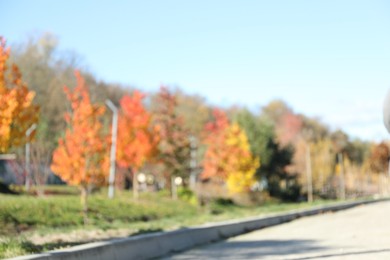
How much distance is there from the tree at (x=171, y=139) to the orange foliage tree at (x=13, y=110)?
27.3 m

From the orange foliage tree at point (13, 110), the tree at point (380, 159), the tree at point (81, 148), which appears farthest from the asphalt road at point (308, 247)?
the tree at point (380, 159)

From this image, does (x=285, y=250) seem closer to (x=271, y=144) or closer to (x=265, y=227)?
(x=265, y=227)

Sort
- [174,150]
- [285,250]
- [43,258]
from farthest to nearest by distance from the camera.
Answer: [174,150] → [285,250] → [43,258]

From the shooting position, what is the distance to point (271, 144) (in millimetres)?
60781

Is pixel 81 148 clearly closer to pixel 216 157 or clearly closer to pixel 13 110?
pixel 13 110

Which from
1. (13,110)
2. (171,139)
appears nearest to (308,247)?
(13,110)

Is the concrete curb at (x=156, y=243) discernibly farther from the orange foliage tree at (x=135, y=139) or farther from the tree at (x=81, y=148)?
the orange foliage tree at (x=135, y=139)

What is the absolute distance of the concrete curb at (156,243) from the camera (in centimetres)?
1075

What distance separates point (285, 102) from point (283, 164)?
75.1m

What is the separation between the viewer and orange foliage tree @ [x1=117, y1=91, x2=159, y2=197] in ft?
134

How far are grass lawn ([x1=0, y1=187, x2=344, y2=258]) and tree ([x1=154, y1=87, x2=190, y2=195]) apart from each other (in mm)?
7743

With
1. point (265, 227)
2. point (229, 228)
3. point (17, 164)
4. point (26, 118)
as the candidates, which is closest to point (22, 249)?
point (26, 118)

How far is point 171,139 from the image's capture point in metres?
46.5

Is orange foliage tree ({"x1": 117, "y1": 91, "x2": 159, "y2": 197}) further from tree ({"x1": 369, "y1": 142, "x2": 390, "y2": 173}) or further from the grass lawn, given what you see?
tree ({"x1": 369, "y1": 142, "x2": 390, "y2": 173})
